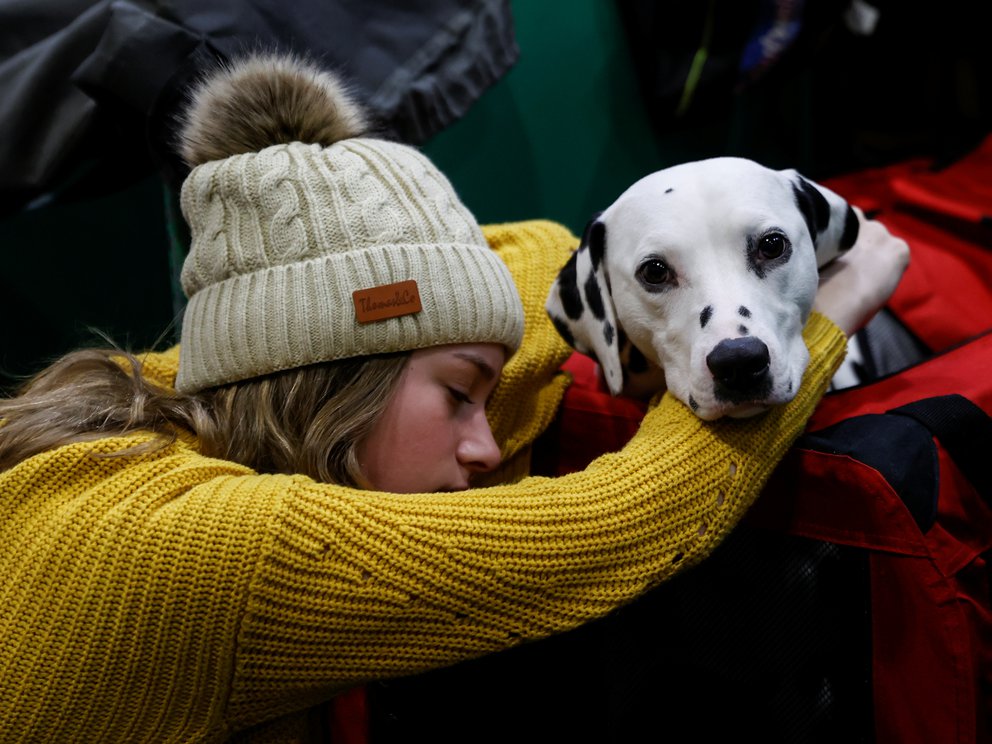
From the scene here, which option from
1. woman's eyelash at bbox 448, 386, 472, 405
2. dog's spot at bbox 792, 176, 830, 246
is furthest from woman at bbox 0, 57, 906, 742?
dog's spot at bbox 792, 176, 830, 246

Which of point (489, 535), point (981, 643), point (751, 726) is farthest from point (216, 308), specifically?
point (981, 643)

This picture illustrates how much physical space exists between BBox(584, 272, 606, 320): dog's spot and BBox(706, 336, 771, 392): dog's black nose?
250 millimetres

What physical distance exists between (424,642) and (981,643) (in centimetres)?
59

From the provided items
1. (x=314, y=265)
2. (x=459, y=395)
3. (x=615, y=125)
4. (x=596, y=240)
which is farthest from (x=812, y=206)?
(x=615, y=125)

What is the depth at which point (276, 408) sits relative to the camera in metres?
1.11

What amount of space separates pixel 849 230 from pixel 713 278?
0.33m

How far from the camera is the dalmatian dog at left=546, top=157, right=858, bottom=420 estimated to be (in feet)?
3.20

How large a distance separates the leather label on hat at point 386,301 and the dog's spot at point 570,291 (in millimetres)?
252

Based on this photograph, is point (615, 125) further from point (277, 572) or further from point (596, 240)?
point (277, 572)

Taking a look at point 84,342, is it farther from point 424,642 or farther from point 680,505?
point 680,505

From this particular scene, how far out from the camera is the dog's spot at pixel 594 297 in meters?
1.19

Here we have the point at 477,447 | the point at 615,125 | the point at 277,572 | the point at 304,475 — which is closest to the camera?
the point at 277,572

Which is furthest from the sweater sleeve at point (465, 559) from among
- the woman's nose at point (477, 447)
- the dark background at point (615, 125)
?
the dark background at point (615, 125)

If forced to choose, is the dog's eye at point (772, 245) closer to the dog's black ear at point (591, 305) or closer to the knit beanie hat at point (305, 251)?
the dog's black ear at point (591, 305)
